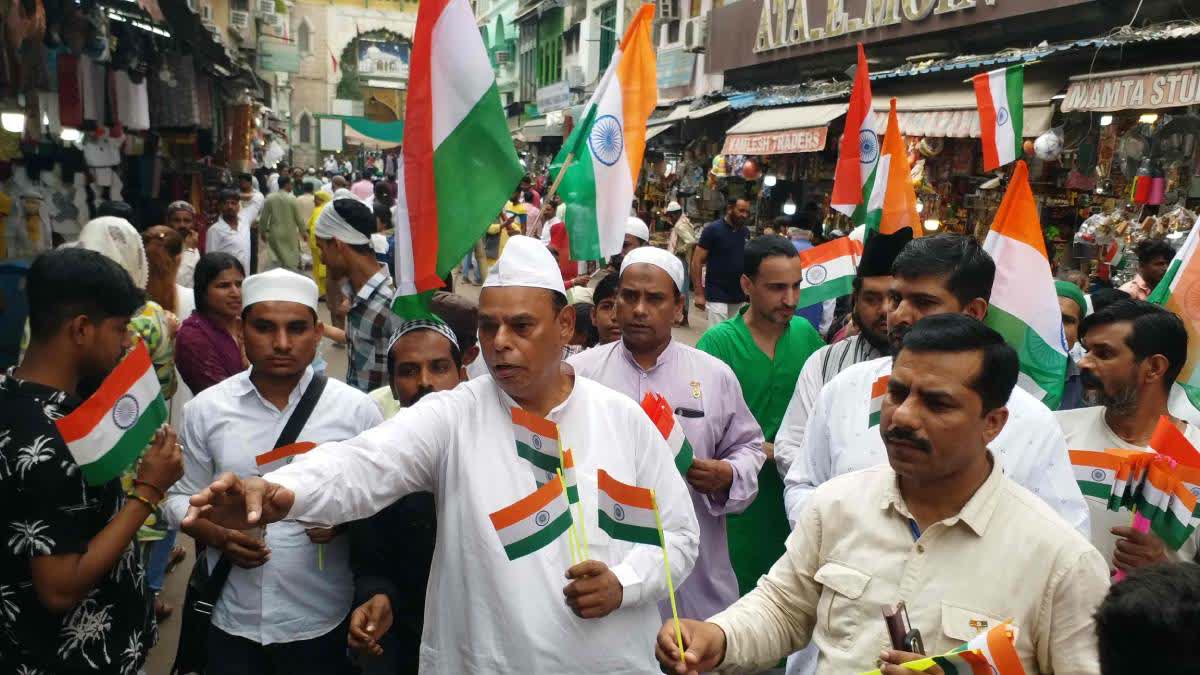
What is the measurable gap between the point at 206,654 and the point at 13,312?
200 inches

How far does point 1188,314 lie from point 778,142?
9.29 meters

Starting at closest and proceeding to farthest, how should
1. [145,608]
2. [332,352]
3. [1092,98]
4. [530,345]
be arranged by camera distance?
[530,345] → [145,608] → [1092,98] → [332,352]

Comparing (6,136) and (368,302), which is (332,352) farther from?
(368,302)

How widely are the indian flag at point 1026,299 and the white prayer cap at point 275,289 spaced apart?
8.66 feet

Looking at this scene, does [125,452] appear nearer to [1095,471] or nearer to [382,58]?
[1095,471]

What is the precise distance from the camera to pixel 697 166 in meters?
18.3

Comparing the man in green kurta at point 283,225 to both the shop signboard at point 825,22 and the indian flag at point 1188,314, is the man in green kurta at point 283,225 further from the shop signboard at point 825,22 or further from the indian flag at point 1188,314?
the indian flag at point 1188,314

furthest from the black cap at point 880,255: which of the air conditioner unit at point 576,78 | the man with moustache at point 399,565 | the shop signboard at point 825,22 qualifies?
the air conditioner unit at point 576,78

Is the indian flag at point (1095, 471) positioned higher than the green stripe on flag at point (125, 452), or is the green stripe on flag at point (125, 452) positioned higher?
the green stripe on flag at point (125, 452)

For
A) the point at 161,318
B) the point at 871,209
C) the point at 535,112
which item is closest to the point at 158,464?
the point at 161,318

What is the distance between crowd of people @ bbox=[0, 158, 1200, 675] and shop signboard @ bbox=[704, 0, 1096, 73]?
8038mm

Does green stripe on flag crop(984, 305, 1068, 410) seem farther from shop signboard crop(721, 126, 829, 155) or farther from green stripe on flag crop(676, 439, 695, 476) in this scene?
shop signboard crop(721, 126, 829, 155)

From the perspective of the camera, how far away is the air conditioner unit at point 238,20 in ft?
74.7

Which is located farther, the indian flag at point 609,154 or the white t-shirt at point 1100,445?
the indian flag at point 609,154
